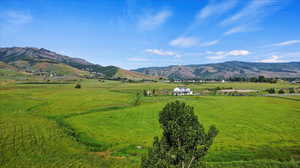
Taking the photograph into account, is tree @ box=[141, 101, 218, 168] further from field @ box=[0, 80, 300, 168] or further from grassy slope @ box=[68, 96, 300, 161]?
grassy slope @ box=[68, 96, 300, 161]

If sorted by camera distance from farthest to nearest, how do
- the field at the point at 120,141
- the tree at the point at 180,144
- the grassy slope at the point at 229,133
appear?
the grassy slope at the point at 229,133, the field at the point at 120,141, the tree at the point at 180,144

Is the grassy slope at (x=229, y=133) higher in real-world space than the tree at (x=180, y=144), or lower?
lower

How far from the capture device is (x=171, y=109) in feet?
62.1

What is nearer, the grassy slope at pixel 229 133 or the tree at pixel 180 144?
the tree at pixel 180 144

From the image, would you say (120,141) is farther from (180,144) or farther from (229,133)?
(180,144)

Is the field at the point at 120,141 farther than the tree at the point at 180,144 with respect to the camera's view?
Yes

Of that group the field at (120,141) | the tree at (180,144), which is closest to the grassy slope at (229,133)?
the field at (120,141)

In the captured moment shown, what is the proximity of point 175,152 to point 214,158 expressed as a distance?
2421 centimetres

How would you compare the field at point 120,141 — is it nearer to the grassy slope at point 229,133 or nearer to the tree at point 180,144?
the grassy slope at point 229,133

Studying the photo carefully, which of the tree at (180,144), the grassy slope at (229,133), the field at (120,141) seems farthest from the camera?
the grassy slope at (229,133)

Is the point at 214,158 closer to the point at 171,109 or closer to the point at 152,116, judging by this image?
the point at 171,109

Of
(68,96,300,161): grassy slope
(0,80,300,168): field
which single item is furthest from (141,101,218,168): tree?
(68,96,300,161): grassy slope

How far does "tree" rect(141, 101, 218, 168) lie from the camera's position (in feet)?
51.5

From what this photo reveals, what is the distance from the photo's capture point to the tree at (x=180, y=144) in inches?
618
